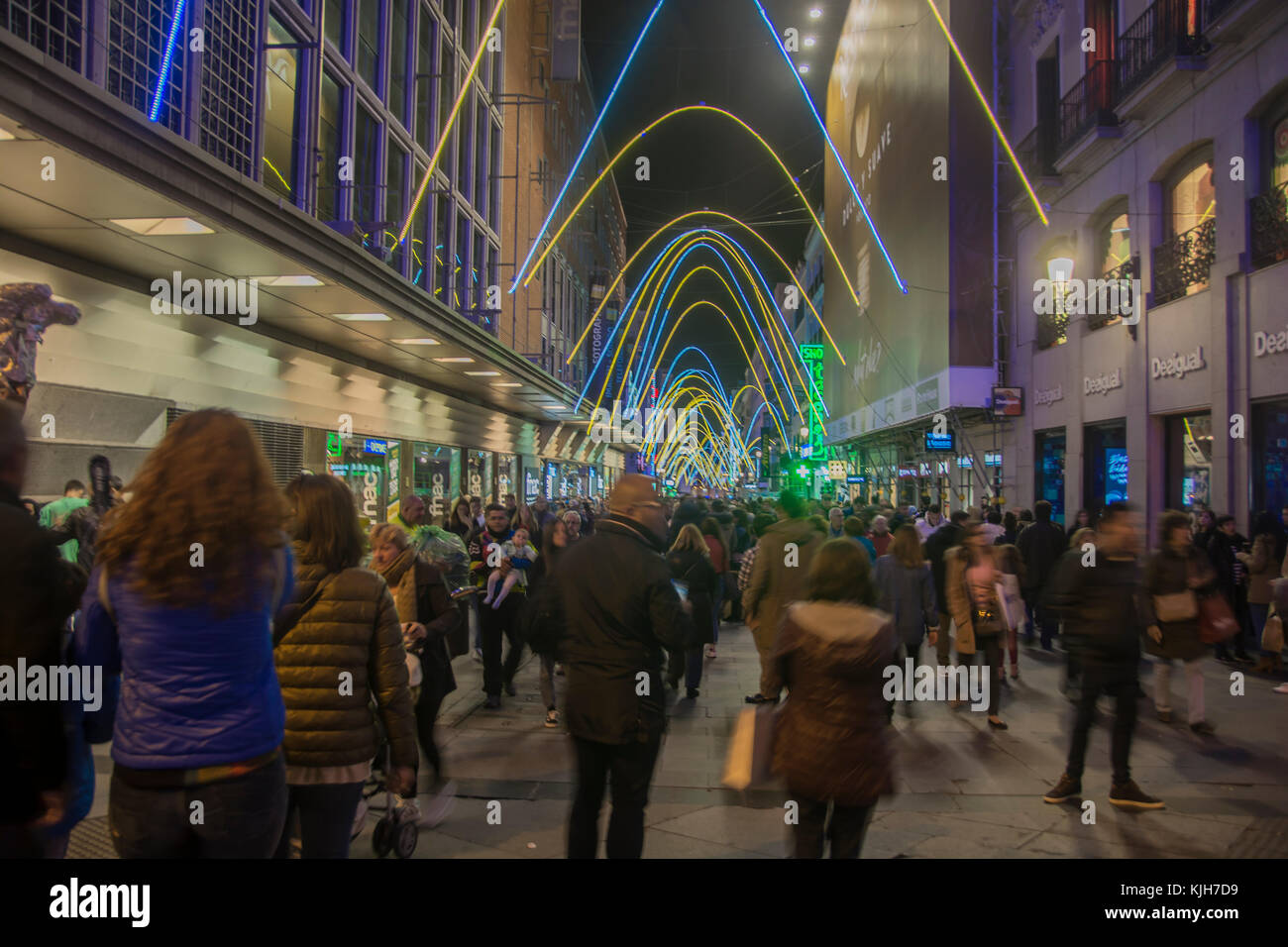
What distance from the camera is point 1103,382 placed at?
18219 mm

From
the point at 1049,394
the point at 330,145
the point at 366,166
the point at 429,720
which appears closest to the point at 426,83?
the point at 366,166

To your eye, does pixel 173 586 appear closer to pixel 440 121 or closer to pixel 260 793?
pixel 260 793

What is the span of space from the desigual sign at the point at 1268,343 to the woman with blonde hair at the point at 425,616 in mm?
12197

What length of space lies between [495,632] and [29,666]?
6455 millimetres

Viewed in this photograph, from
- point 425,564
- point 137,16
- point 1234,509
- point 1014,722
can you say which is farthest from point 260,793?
point 1234,509

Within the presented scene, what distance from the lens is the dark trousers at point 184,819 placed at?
246cm

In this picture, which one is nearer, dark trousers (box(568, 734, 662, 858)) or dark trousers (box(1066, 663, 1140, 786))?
dark trousers (box(568, 734, 662, 858))

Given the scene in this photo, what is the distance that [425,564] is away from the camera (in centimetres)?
571

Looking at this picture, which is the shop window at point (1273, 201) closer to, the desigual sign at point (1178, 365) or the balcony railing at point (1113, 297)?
the desigual sign at point (1178, 365)

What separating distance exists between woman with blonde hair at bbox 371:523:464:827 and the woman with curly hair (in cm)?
283

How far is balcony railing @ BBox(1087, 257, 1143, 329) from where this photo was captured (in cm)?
1673

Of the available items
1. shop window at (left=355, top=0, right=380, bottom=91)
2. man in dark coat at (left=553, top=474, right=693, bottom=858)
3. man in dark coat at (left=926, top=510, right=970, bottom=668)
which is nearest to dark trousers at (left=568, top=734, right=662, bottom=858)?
man in dark coat at (left=553, top=474, right=693, bottom=858)

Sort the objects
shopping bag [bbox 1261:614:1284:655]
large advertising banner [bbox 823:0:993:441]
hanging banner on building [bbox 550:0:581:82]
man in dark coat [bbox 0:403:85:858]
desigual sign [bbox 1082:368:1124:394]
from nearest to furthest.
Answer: man in dark coat [bbox 0:403:85:858], shopping bag [bbox 1261:614:1284:655], desigual sign [bbox 1082:368:1124:394], large advertising banner [bbox 823:0:993:441], hanging banner on building [bbox 550:0:581:82]

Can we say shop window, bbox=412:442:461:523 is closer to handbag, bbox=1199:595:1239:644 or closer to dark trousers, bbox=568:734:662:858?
handbag, bbox=1199:595:1239:644
